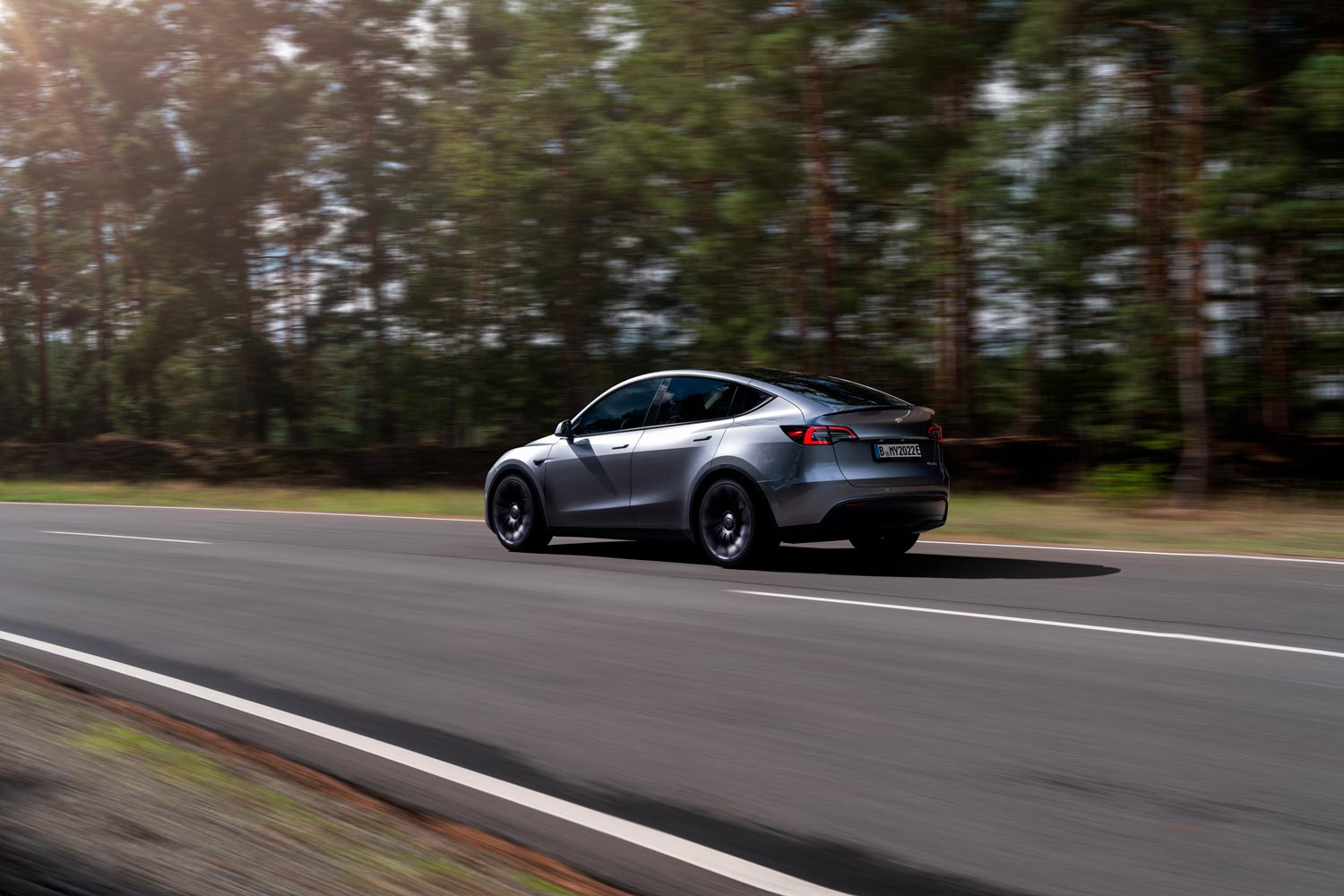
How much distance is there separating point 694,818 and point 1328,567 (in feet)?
25.4

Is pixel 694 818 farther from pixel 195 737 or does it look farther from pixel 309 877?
pixel 195 737

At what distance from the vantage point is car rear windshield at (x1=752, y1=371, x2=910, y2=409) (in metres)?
9.75

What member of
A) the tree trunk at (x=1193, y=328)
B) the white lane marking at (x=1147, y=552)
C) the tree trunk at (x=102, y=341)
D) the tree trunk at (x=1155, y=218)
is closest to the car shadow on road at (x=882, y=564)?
the white lane marking at (x=1147, y=552)

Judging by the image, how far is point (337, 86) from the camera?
3281 cm

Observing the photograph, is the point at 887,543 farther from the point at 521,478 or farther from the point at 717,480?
the point at 521,478

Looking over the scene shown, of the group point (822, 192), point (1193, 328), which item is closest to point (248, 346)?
point (822, 192)

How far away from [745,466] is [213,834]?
6.39 meters

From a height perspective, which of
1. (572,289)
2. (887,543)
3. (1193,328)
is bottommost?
(887,543)

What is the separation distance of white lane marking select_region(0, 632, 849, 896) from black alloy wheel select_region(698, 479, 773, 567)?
471 centimetres

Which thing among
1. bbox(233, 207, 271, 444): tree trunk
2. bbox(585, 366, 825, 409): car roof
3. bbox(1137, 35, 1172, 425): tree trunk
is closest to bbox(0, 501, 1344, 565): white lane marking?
bbox(585, 366, 825, 409): car roof

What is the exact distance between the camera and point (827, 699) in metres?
5.49

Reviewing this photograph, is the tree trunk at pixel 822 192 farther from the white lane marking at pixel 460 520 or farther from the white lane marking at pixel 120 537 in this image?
the white lane marking at pixel 120 537

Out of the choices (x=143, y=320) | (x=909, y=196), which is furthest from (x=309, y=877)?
(x=143, y=320)

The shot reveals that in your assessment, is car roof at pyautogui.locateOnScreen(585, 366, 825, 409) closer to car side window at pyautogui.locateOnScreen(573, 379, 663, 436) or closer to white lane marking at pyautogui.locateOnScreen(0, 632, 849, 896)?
car side window at pyautogui.locateOnScreen(573, 379, 663, 436)
